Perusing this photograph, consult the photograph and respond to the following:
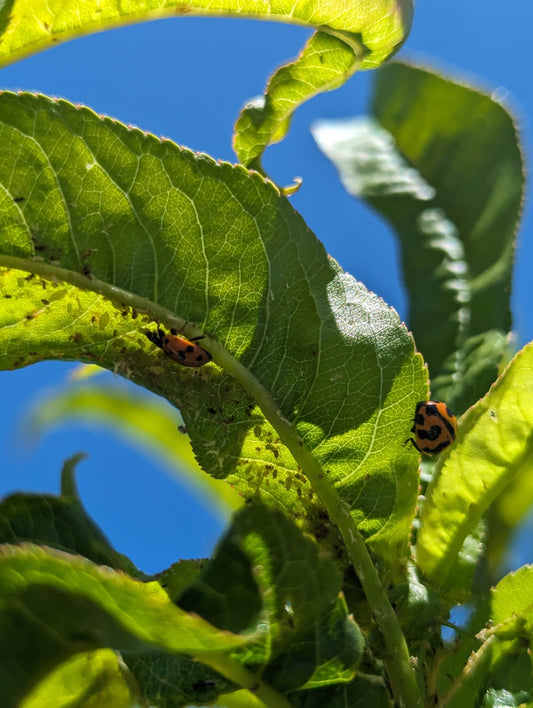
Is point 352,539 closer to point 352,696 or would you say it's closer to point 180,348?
point 352,696

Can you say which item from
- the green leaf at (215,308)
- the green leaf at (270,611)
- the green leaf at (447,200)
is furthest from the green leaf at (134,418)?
the green leaf at (270,611)

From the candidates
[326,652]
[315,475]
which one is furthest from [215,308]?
[326,652]

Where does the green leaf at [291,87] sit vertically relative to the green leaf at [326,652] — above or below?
above

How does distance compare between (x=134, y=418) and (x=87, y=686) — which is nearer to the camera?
(x=87, y=686)

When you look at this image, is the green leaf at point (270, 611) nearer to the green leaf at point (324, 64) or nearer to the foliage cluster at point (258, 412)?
the foliage cluster at point (258, 412)

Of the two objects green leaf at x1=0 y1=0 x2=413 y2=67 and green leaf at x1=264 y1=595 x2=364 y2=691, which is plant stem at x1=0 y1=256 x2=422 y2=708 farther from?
green leaf at x1=0 y1=0 x2=413 y2=67

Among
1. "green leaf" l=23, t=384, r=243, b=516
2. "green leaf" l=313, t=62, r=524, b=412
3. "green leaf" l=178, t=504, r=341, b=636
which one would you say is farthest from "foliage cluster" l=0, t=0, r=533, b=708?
"green leaf" l=23, t=384, r=243, b=516
